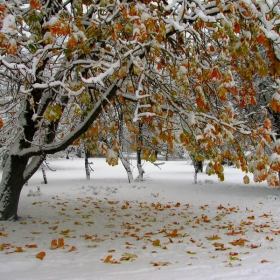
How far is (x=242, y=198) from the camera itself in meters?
13.0

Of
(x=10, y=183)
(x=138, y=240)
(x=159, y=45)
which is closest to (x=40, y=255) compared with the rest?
(x=138, y=240)

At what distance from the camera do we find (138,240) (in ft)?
19.3

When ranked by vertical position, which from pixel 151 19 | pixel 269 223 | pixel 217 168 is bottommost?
pixel 269 223

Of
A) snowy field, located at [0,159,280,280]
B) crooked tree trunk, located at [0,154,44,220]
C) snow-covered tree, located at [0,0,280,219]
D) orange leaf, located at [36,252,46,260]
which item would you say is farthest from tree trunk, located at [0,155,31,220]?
orange leaf, located at [36,252,46,260]

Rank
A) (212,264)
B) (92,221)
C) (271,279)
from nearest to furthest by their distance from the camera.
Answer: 1. (271,279)
2. (212,264)
3. (92,221)

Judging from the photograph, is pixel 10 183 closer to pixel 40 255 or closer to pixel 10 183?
pixel 10 183

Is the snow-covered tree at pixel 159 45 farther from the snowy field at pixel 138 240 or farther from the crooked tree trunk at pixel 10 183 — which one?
the snowy field at pixel 138 240

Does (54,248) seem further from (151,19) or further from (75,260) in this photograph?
(151,19)

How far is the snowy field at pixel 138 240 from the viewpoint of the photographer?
12.6 ft

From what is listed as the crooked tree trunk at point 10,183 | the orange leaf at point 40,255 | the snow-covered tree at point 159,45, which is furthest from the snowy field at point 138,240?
the snow-covered tree at point 159,45

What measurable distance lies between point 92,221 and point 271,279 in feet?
16.4

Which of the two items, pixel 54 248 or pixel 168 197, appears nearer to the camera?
pixel 54 248

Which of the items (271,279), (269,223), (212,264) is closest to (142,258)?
(212,264)

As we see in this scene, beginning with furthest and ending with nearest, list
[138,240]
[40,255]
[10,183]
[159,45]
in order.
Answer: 1. [10,183]
2. [138,240]
3. [40,255]
4. [159,45]
